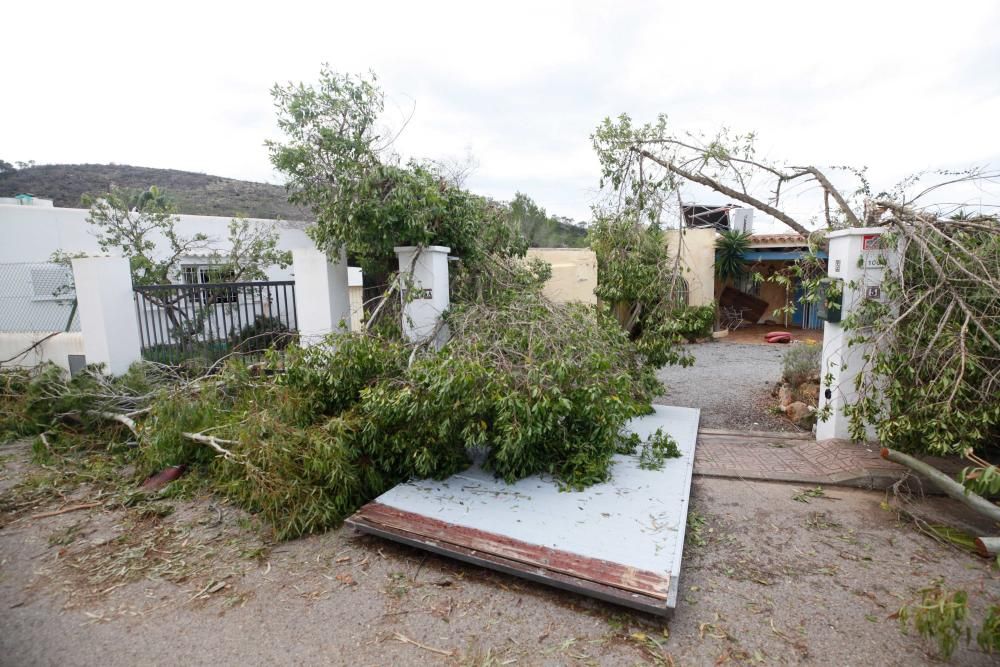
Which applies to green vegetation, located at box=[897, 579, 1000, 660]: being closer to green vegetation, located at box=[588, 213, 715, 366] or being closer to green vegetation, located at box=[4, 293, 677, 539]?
green vegetation, located at box=[4, 293, 677, 539]

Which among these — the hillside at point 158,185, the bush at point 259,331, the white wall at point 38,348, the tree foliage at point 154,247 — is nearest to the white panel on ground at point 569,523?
the bush at point 259,331

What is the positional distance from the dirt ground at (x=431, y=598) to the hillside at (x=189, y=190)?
16.0 meters

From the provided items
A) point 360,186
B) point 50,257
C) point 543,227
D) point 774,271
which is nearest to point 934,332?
point 360,186

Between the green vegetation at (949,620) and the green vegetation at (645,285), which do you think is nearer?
the green vegetation at (949,620)

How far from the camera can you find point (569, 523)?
3.44 m

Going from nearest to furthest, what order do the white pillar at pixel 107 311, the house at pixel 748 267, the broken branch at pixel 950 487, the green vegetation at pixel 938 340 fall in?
the broken branch at pixel 950 487, the green vegetation at pixel 938 340, the white pillar at pixel 107 311, the house at pixel 748 267

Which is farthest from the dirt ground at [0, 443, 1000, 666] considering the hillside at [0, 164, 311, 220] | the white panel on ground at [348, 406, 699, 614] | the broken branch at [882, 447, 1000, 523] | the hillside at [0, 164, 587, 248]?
the hillside at [0, 164, 587, 248]

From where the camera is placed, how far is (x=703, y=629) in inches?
106

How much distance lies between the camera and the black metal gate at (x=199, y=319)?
21.9ft

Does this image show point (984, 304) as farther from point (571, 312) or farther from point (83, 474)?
point (83, 474)

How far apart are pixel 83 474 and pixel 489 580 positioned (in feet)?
13.8

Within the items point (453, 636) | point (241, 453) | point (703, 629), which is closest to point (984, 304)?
point (703, 629)

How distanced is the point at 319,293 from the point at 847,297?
5.36 m

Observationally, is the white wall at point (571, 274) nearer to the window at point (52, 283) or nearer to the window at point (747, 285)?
the window at point (747, 285)
